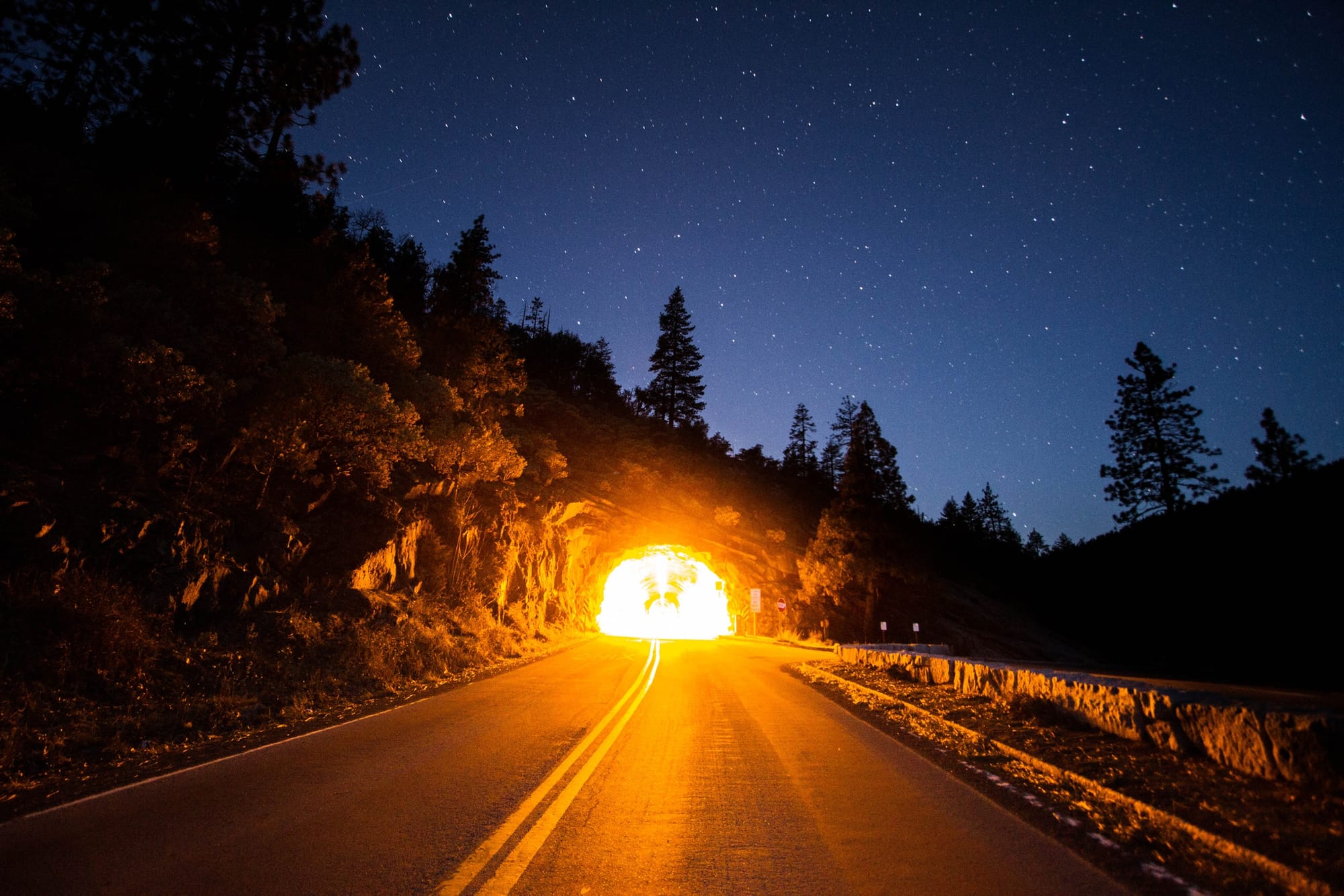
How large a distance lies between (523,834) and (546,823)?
11.6 inches

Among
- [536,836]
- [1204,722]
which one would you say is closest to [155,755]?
[536,836]

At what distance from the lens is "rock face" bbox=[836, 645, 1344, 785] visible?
5352mm

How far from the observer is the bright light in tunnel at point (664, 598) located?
179 feet

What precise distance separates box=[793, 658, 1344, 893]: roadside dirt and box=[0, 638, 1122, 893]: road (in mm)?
372

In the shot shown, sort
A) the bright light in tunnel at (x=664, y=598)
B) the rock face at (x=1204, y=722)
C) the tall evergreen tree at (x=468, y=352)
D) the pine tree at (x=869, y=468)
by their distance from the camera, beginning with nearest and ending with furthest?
the rock face at (x=1204, y=722), the tall evergreen tree at (x=468, y=352), the pine tree at (x=869, y=468), the bright light in tunnel at (x=664, y=598)

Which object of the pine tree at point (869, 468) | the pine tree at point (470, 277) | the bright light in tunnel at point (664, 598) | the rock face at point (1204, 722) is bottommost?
the bright light in tunnel at point (664, 598)

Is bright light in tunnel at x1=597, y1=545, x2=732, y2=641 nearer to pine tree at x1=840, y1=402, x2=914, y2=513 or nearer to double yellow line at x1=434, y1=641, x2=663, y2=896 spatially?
pine tree at x1=840, y1=402, x2=914, y2=513

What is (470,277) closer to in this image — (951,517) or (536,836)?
(536,836)

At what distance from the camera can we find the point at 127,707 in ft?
28.5

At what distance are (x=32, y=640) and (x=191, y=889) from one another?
790 centimetres

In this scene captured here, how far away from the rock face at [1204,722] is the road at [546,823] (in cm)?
271

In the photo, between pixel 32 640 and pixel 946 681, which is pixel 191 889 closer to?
pixel 32 640

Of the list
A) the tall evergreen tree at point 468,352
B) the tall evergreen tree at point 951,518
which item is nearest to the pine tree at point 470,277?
the tall evergreen tree at point 468,352

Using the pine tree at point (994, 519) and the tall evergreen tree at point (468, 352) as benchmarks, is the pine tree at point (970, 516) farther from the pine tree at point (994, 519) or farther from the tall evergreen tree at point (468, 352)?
the tall evergreen tree at point (468, 352)
